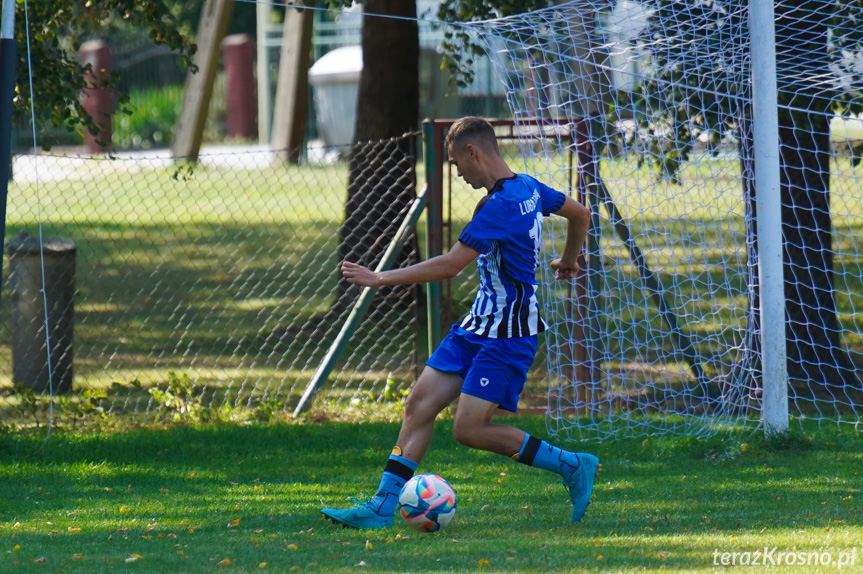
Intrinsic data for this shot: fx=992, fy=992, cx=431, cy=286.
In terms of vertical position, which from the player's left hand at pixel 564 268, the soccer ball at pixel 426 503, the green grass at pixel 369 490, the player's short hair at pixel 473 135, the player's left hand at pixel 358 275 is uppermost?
the player's short hair at pixel 473 135

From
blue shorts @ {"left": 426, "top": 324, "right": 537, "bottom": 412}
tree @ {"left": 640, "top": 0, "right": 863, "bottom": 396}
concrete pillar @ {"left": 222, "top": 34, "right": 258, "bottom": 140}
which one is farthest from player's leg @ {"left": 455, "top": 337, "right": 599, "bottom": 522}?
concrete pillar @ {"left": 222, "top": 34, "right": 258, "bottom": 140}

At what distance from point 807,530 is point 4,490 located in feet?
13.7

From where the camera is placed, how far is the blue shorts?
443cm

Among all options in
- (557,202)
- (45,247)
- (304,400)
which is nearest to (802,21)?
(557,202)

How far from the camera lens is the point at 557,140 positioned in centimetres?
634

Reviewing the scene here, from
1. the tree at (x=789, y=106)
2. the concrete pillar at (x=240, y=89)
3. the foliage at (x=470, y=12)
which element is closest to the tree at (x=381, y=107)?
the foliage at (x=470, y=12)

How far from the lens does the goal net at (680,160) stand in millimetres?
6414

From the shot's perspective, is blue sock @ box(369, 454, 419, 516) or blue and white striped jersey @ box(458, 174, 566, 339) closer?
blue and white striped jersey @ box(458, 174, 566, 339)

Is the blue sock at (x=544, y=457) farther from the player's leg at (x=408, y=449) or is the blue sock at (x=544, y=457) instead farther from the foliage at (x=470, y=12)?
the foliage at (x=470, y=12)

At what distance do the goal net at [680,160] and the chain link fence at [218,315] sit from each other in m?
1.23

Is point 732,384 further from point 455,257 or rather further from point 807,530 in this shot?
point 455,257

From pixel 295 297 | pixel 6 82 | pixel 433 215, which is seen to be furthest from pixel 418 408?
pixel 295 297

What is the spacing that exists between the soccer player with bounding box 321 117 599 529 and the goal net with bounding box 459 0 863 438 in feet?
5.45

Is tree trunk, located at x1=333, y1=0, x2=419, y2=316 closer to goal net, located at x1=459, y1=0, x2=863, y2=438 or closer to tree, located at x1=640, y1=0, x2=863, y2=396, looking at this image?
goal net, located at x1=459, y1=0, x2=863, y2=438
